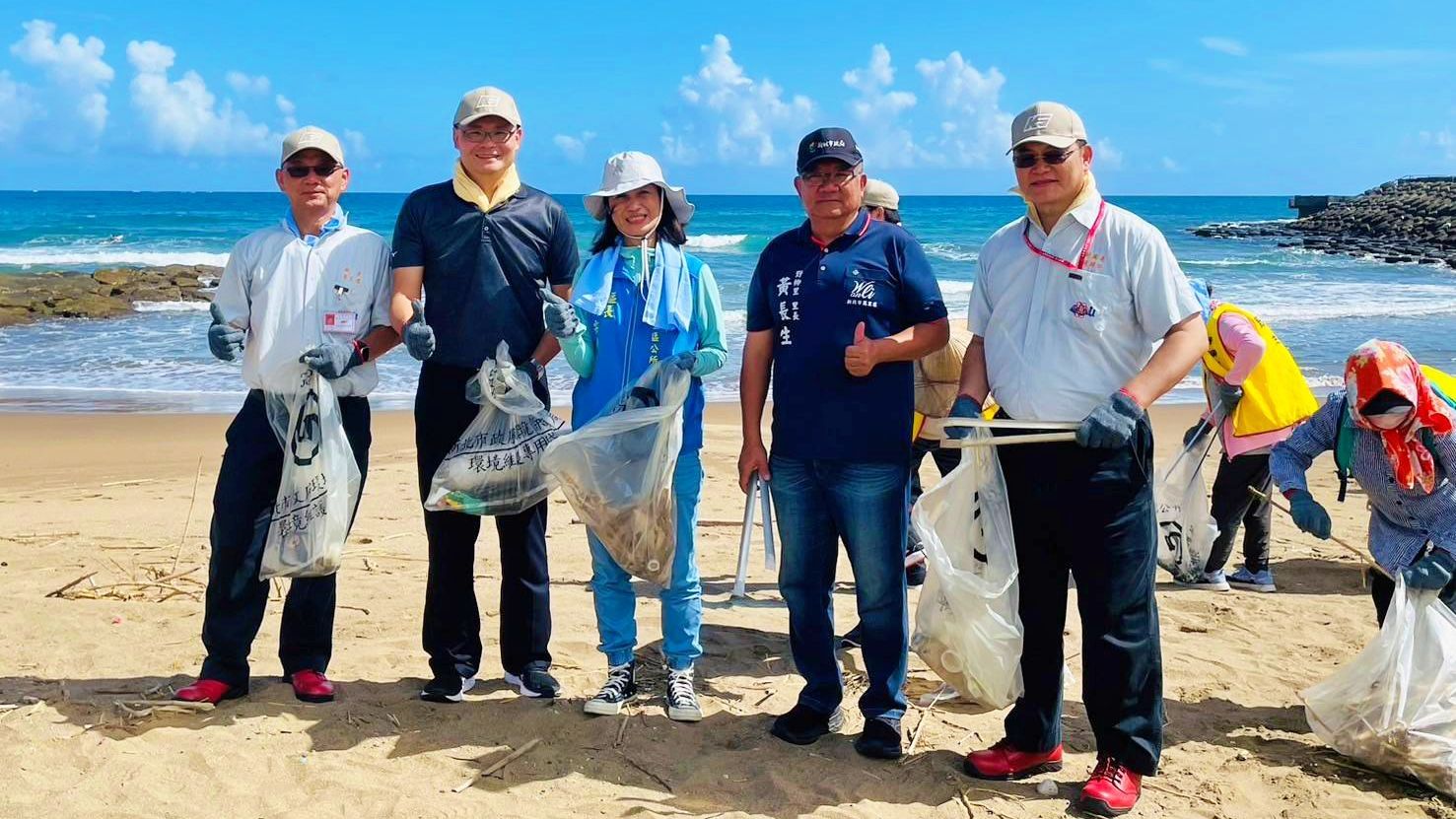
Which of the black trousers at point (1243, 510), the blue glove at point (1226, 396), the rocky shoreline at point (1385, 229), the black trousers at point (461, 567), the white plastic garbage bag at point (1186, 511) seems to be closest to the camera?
the black trousers at point (461, 567)

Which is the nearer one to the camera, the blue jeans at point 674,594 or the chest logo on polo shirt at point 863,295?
the chest logo on polo shirt at point 863,295

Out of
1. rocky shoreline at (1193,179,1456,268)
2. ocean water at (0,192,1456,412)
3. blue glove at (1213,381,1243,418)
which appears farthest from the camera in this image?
rocky shoreline at (1193,179,1456,268)

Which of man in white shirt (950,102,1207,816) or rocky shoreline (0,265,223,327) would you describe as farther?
rocky shoreline (0,265,223,327)

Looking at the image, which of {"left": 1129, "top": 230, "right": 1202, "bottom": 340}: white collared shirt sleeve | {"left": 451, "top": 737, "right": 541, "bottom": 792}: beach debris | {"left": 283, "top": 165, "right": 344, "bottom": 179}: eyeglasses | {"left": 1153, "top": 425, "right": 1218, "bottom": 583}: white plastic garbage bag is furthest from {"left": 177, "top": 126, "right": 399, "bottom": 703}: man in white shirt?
{"left": 1153, "top": 425, "right": 1218, "bottom": 583}: white plastic garbage bag

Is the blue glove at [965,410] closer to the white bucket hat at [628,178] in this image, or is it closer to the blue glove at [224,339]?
the white bucket hat at [628,178]

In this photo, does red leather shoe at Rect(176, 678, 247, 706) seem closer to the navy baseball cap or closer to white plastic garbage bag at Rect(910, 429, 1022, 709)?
white plastic garbage bag at Rect(910, 429, 1022, 709)

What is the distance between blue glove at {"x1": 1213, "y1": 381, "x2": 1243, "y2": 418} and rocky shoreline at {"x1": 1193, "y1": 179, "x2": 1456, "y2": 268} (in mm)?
29545

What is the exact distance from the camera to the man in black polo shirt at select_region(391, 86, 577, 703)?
148 inches

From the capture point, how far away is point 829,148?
3436mm

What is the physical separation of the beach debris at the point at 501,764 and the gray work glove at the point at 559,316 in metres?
1.25

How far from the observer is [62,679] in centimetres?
422

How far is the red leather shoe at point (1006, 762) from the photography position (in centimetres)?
351

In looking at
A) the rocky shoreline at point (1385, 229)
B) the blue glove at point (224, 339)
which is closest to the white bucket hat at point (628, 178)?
the blue glove at point (224, 339)

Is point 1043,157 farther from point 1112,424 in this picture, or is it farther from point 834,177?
point 1112,424
